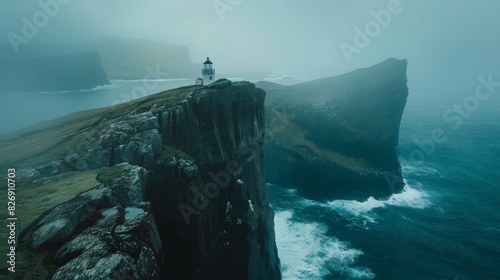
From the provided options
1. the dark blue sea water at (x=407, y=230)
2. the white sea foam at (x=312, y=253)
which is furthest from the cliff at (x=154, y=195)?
the dark blue sea water at (x=407, y=230)

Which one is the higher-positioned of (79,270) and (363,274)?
(79,270)

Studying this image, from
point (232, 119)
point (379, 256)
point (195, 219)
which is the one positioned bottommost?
point (379, 256)

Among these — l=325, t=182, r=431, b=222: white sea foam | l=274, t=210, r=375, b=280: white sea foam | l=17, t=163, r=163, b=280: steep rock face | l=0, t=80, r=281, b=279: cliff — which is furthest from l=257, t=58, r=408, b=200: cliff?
l=17, t=163, r=163, b=280: steep rock face

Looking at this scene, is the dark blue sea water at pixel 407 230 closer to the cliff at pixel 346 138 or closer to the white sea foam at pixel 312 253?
the white sea foam at pixel 312 253

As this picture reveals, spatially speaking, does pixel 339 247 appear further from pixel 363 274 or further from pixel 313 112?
pixel 313 112

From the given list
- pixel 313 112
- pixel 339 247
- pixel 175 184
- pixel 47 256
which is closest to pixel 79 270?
pixel 47 256

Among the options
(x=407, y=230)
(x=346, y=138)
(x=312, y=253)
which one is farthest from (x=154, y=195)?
(x=346, y=138)

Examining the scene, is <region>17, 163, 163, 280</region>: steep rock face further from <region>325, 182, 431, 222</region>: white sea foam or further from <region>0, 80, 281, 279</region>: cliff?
<region>325, 182, 431, 222</region>: white sea foam
